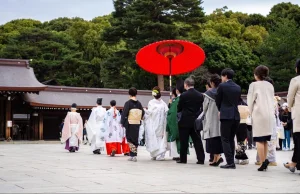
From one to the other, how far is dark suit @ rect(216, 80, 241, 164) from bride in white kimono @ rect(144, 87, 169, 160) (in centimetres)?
247

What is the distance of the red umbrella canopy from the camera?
10.7 meters

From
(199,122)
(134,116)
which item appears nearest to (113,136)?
(134,116)

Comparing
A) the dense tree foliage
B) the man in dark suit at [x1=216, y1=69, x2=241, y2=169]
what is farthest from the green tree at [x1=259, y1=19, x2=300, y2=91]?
the man in dark suit at [x1=216, y1=69, x2=241, y2=169]

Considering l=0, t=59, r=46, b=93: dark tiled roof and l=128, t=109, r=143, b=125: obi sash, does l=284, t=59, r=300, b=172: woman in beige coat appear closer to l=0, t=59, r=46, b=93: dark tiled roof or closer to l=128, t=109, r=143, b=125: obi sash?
l=128, t=109, r=143, b=125: obi sash

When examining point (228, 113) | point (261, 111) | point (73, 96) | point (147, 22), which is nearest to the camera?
point (261, 111)

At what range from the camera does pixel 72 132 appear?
45.1 feet

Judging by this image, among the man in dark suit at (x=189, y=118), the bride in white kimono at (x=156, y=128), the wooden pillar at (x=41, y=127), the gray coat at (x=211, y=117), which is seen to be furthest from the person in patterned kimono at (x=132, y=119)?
the wooden pillar at (x=41, y=127)

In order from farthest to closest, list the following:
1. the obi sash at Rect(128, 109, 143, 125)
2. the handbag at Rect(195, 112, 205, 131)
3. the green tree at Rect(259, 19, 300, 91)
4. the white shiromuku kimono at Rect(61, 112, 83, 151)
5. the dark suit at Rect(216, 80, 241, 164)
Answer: the green tree at Rect(259, 19, 300, 91) < the white shiromuku kimono at Rect(61, 112, 83, 151) < the obi sash at Rect(128, 109, 143, 125) < the handbag at Rect(195, 112, 205, 131) < the dark suit at Rect(216, 80, 241, 164)

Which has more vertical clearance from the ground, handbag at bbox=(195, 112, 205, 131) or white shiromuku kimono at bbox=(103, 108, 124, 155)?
handbag at bbox=(195, 112, 205, 131)

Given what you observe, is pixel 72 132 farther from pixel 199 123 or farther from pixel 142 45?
pixel 142 45

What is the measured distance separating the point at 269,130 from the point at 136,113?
144 inches

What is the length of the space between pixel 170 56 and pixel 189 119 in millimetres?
2927

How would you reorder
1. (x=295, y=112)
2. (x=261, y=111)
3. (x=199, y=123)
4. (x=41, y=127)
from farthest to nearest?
(x=41, y=127) → (x=199, y=123) → (x=261, y=111) → (x=295, y=112)

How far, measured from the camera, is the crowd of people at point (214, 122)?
6992mm
